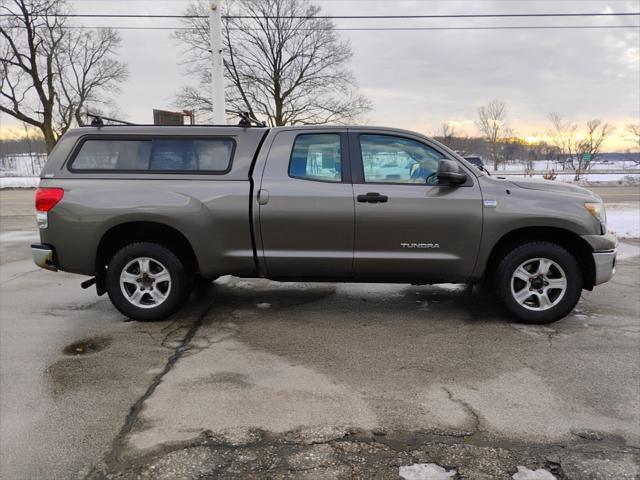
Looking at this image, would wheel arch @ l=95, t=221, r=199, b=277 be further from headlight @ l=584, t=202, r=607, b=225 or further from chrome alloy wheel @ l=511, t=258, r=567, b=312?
headlight @ l=584, t=202, r=607, b=225

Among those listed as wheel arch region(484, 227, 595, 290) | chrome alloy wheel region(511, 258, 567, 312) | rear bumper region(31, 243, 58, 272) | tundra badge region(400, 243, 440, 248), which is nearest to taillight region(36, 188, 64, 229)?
rear bumper region(31, 243, 58, 272)

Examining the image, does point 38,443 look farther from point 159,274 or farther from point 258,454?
point 159,274

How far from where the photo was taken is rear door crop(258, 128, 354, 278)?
4.34 meters

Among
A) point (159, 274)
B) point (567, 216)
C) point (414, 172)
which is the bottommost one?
point (159, 274)

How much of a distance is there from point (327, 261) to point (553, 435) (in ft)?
7.75

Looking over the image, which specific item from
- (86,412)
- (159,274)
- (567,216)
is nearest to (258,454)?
(86,412)

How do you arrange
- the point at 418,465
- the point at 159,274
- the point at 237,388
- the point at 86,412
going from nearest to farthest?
the point at 418,465, the point at 86,412, the point at 237,388, the point at 159,274

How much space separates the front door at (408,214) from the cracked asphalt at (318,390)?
24.1 inches

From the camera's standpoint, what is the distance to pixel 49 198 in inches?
174

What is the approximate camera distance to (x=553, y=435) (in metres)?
2.70

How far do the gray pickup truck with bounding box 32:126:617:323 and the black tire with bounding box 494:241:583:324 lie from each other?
11 mm

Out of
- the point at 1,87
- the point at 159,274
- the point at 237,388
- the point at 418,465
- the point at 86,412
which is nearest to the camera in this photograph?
the point at 418,465

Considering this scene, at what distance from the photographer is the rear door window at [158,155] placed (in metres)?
4.50

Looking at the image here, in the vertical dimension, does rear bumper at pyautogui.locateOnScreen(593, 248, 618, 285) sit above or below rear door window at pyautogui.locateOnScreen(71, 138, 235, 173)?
below
